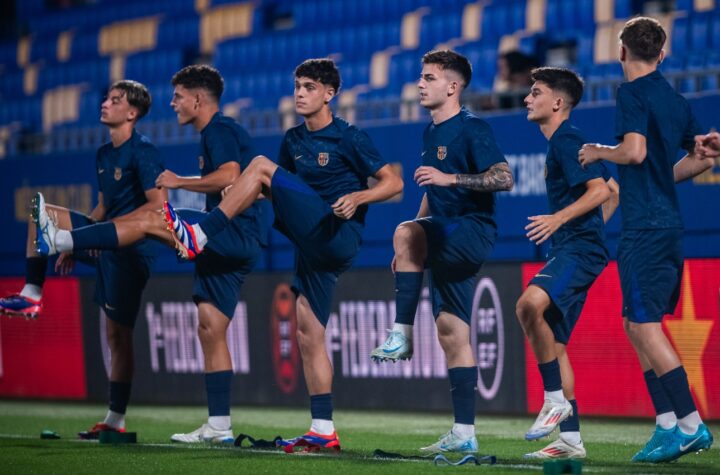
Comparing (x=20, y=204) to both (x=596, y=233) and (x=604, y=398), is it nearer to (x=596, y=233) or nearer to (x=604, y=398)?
(x=604, y=398)

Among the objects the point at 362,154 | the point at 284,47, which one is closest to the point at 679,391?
the point at 362,154

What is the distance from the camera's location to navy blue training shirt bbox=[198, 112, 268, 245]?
288 inches

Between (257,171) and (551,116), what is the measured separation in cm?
161

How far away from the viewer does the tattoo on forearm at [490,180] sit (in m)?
6.13

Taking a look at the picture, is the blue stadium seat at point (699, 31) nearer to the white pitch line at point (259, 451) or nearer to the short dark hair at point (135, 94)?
the short dark hair at point (135, 94)

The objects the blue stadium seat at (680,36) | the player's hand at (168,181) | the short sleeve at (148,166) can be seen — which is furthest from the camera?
the blue stadium seat at (680,36)

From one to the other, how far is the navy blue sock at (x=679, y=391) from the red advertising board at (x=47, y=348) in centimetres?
750

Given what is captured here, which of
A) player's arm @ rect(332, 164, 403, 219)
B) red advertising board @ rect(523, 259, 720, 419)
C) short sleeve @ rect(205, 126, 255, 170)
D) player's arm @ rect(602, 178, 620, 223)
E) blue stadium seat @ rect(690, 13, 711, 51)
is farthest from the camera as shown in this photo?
blue stadium seat @ rect(690, 13, 711, 51)

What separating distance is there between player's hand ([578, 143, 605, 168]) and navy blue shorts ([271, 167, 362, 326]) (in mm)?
1435

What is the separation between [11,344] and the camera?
1239cm

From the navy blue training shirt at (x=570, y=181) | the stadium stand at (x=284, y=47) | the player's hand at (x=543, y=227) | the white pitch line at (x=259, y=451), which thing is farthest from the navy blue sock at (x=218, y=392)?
the stadium stand at (x=284, y=47)

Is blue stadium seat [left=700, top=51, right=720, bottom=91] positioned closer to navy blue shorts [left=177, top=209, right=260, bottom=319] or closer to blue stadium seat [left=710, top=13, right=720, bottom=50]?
blue stadium seat [left=710, top=13, right=720, bottom=50]

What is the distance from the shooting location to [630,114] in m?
5.69

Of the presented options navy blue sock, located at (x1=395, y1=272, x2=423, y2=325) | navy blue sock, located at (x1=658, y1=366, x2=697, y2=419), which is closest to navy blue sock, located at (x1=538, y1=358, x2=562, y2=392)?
navy blue sock, located at (x1=658, y1=366, x2=697, y2=419)
